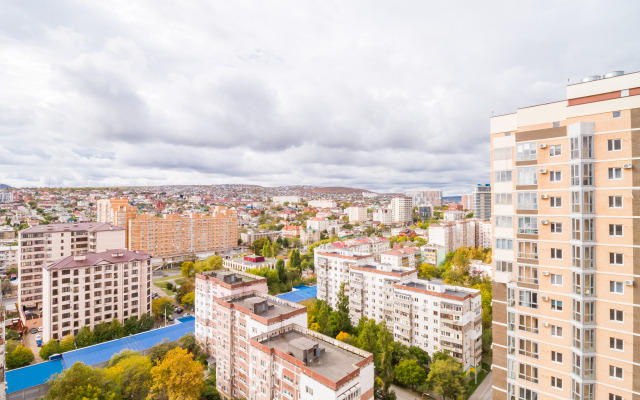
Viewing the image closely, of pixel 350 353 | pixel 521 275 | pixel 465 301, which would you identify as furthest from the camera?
pixel 465 301

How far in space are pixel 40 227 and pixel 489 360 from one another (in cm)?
Answer: 4734

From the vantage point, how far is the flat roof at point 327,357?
534 inches

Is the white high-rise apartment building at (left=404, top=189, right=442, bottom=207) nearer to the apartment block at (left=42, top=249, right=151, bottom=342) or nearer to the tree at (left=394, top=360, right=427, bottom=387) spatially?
the tree at (left=394, top=360, right=427, bottom=387)

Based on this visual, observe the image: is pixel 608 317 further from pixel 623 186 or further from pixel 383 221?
pixel 383 221

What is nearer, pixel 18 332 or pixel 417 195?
pixel 18 332

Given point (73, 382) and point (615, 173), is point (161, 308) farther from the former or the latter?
point (615, 173)

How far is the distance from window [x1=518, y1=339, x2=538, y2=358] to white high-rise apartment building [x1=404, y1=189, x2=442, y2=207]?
464ft

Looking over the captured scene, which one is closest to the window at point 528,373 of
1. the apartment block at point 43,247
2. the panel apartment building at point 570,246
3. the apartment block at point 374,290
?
the panel apartment building at point 570,246

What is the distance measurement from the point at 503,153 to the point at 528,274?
178 inches

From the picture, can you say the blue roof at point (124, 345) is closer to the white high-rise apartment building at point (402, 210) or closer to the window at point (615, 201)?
the window at point (615, 201)

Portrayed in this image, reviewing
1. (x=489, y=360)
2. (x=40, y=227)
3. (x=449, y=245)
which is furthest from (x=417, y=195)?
(x=40, y=227)

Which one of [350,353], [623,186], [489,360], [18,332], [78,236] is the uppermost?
[623,186]

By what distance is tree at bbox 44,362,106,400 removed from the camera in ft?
51.1

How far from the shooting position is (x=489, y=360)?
84.0ft
